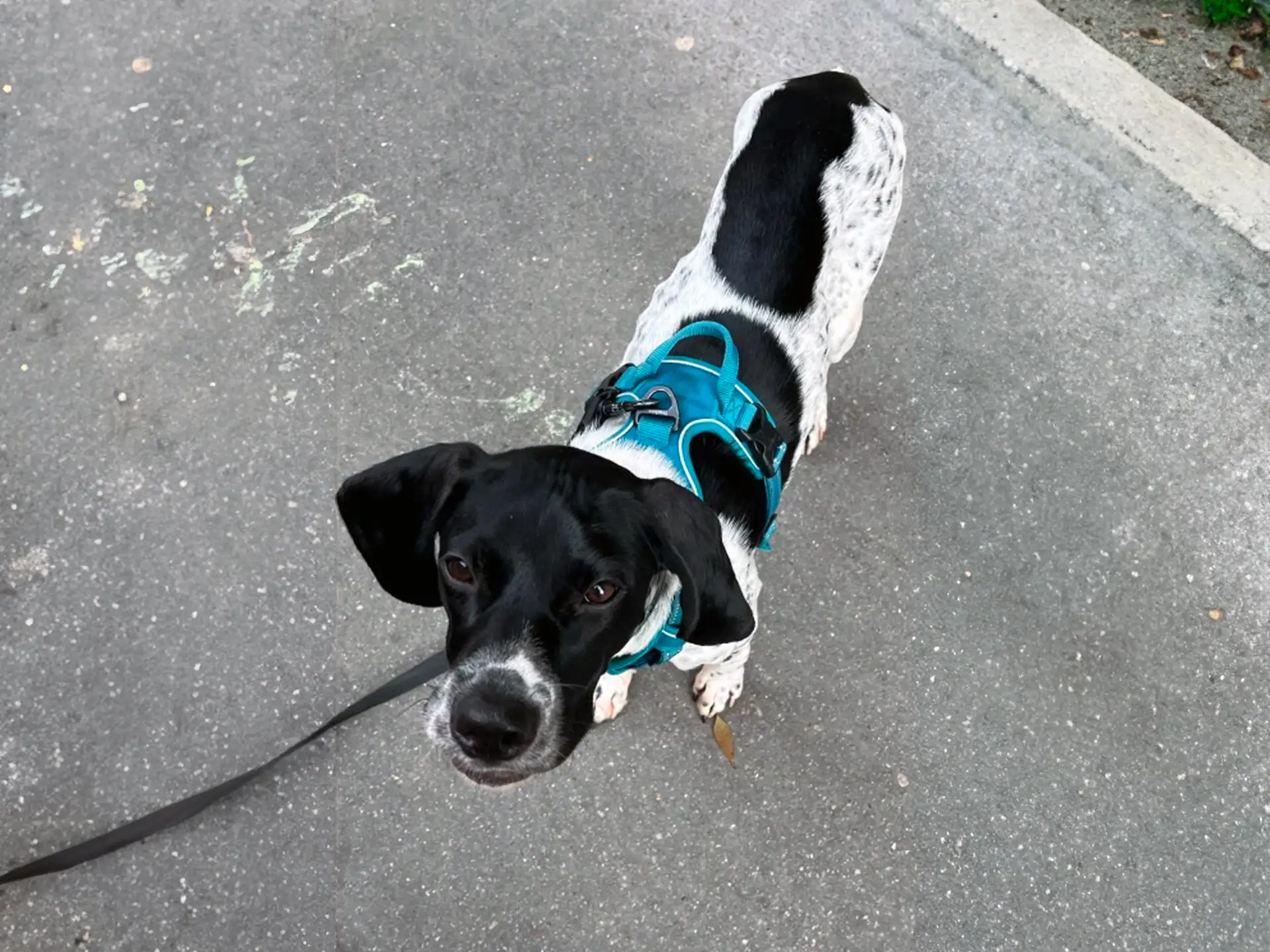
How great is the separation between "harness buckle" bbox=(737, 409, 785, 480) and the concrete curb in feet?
7.68

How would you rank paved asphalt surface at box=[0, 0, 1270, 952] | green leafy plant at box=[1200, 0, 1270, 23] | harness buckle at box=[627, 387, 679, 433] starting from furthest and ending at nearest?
green leafy plant at box=[1200, 0, 1270, 23] → paved asphalt surface at box=[0, 0, 1270, 952] → harness buckle at box=[627, 387, 679, 433]

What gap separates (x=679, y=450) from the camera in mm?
2398

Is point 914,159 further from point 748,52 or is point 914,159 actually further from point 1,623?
point 1,623

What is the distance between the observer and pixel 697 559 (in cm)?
192

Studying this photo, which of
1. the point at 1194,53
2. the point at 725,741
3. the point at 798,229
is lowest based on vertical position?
the point at 725,741

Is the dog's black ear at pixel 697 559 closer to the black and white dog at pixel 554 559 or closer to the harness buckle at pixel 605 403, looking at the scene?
the black and white dog at pixel 554 559

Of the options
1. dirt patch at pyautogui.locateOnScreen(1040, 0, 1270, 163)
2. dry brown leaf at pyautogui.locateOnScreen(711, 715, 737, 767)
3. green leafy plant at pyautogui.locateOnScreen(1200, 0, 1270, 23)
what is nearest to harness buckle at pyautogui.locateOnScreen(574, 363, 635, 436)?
dry brown leaf at pyautogui.locateOnScreen(711, 715, 737, 767)

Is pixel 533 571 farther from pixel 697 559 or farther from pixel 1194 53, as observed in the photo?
pixel 1194 53

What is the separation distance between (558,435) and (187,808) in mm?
1655

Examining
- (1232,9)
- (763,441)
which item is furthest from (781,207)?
(1232,9)

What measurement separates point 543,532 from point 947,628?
188 centimetres

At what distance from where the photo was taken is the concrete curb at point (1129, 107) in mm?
3676

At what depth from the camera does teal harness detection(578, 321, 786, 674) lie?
93.6 inches

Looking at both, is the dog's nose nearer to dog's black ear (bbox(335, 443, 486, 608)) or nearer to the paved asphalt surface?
dog's black ear (bbox(335, 443, 486, 608))
